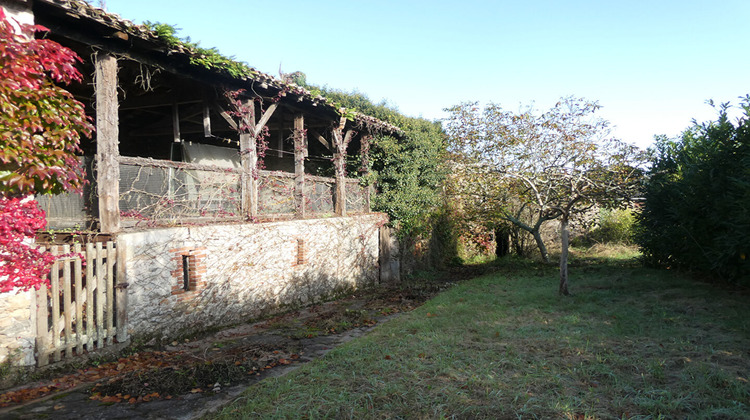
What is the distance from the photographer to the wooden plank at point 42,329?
16.9 feet

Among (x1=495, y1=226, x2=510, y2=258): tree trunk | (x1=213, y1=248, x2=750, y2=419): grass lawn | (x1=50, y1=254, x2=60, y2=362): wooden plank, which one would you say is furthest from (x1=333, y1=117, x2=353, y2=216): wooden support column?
(x1=495, y1=226, x2=510, y2=258): tree trunk

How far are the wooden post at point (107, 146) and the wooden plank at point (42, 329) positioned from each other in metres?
1.21

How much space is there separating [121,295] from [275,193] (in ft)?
13.6

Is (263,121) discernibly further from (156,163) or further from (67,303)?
(67,303)

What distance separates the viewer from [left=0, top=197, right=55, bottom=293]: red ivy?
400 centimetres

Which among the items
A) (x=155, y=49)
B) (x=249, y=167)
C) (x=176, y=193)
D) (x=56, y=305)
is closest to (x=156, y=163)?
(x=176, y=193)

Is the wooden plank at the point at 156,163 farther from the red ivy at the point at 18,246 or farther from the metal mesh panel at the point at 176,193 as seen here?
the red ivy at the point at 18,246

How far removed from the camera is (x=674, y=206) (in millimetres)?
10359

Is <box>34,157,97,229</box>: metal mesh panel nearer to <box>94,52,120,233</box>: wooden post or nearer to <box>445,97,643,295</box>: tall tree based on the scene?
<box>94,52,120,233</box>: wooden post

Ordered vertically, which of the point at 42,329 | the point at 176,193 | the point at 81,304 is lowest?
the point at 42,329

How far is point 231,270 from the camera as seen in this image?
26.2 feet

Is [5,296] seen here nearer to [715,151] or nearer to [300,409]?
[300,409]

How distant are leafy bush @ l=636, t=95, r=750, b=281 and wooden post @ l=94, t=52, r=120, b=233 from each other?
30.6ft

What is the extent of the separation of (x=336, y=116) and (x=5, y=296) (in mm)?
8036
